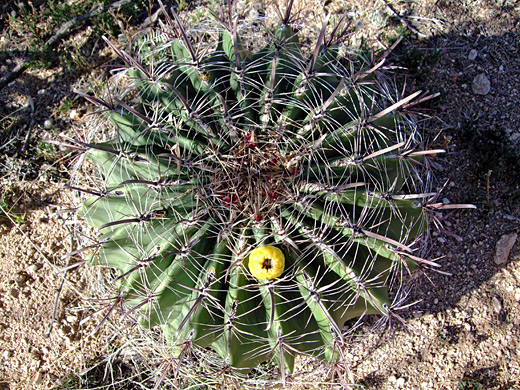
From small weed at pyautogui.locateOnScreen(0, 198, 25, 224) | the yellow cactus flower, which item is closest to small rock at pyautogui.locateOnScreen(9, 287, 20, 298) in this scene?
small weed at pyautogui.locateOnScreen(0, 198, 25, 224)

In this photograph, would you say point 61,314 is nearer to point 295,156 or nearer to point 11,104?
point 11,104

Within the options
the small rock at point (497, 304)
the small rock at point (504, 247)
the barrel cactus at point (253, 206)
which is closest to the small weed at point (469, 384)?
the small rock at point (497, 304)

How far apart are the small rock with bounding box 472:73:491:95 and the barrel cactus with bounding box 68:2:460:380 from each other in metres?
1.74

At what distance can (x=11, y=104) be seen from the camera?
4.38m

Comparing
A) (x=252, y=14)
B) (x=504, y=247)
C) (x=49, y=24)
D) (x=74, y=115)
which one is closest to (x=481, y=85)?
(x=504, y=247)

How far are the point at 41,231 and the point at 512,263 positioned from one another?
4292 mm

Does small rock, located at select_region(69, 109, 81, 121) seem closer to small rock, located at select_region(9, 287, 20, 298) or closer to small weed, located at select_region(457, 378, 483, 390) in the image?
small rock, located at select_region(9, 287, 20, 298)

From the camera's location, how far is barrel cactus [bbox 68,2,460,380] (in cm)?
239

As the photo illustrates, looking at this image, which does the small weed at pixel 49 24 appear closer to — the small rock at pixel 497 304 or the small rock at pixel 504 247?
the small rock at pixel 504 247

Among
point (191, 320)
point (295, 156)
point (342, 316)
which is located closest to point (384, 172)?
point (295, 156)

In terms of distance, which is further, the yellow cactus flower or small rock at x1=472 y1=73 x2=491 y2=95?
small rock at x1=472 y1=73 x2=491 y2=95

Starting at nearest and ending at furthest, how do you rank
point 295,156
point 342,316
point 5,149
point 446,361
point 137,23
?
point 295,156 < point 342,316 < point 446,361 < point 5,149 < point 137,23

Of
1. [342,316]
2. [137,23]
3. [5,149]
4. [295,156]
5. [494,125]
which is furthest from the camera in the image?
[137,23]

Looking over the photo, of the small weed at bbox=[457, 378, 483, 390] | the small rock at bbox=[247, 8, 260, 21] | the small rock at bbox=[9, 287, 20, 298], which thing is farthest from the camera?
the small rock at bbox=[247, 8, 260, 21]
